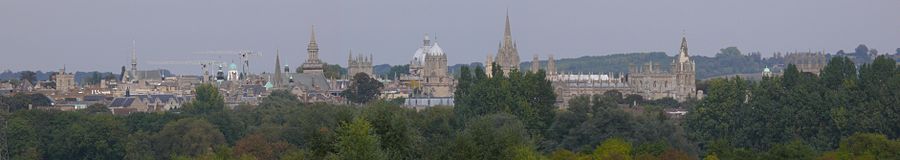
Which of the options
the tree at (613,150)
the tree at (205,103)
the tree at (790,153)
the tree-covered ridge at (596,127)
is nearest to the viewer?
the tree at (790,153)

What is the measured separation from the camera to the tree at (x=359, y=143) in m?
56.3

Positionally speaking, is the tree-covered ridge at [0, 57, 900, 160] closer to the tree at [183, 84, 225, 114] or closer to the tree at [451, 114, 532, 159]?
the tree at [451, 114, 532, 159]

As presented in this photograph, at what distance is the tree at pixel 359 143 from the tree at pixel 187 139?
28.1 m

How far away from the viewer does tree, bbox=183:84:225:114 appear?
12438 cm

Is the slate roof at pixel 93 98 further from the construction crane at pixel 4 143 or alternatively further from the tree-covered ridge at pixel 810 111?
the tree-covered ridge at pixel 810 111

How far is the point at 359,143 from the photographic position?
56.8m

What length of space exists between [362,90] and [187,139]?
79335 millimetres

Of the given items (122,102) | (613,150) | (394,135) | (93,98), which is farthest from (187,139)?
(93,98)

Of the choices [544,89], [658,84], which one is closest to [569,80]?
[658,84]

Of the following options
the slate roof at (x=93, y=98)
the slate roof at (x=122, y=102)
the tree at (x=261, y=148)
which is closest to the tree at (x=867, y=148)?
the tree at (x=261, y=148)

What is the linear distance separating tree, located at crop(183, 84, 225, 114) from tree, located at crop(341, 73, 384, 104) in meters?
22.6

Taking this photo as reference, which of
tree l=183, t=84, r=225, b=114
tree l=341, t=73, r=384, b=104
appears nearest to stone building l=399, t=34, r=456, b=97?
tree l=341, t=73, r=384, b=104

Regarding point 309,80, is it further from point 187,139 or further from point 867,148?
point 867,148

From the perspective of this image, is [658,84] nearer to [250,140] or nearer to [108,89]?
[108,89]
